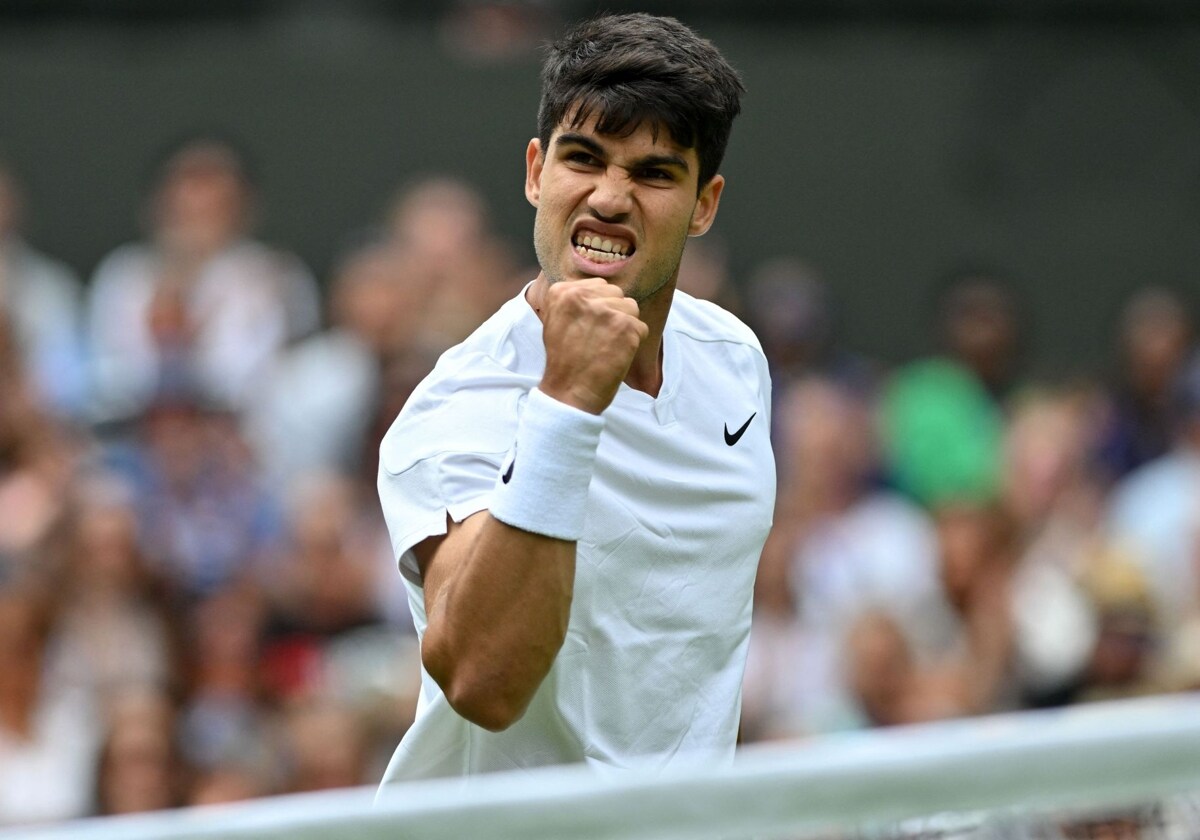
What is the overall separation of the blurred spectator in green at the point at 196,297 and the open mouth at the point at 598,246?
4.16 meters

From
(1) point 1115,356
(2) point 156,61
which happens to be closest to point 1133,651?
(1) point 1115,356

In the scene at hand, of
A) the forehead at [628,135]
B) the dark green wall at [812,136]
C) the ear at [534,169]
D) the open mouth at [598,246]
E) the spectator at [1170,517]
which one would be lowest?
the spectator at [1170,517]

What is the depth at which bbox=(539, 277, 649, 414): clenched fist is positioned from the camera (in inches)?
95.9

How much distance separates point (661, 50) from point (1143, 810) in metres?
1.19

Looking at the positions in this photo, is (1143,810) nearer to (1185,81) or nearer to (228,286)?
(228,286)

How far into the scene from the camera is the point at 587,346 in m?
2.45

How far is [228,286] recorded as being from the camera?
693 cm

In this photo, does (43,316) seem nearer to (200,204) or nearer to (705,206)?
(200,204)

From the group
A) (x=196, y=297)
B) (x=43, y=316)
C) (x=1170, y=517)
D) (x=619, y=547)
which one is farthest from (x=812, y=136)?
(x=619, y=547)

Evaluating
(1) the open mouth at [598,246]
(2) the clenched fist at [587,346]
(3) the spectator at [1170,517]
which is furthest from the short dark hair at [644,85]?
(3) the spectator at [1170,517]

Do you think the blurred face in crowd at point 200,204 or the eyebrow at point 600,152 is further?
the blurred face in crowd at point 200,204

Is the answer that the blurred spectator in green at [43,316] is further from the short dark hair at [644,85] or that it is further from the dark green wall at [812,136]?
the short dark hair at [644,85]

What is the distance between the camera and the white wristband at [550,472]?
2.37 metres

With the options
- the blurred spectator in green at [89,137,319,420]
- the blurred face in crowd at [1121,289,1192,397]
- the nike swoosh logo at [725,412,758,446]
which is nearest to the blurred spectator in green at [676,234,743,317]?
the blurred spectator in green at [89,137,319,420]
